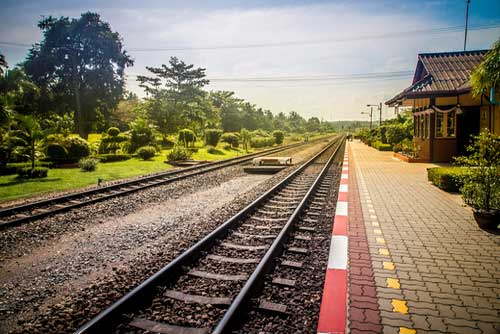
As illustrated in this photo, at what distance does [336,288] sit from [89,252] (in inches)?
155

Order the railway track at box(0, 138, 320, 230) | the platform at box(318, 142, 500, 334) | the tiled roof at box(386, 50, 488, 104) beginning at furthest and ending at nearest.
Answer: the tiled roof at box(386, 50, 488, 104) → the railway track at box(0, 138, 320, 230) → the platform at box(318, 142, 500, 334)

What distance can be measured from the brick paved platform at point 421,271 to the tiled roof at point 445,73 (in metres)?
9.96

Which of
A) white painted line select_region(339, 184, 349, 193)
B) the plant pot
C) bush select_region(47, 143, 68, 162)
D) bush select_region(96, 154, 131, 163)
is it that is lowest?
white painted line select_region(339, 184, 349, 193)

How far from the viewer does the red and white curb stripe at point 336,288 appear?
111 inches

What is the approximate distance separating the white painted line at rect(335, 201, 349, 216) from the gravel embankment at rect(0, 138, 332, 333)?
2310 mm

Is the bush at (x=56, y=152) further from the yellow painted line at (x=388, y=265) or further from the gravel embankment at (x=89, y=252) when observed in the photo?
the yellow painted line at (x=388, y=265)

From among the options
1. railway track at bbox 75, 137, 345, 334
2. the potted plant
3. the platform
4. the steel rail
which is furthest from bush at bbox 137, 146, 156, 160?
the potted plant

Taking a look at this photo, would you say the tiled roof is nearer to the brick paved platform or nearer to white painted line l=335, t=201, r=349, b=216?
the brick paved platform

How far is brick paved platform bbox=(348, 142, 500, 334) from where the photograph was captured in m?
2.89

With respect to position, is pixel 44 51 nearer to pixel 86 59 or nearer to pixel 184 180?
pixel 86 59

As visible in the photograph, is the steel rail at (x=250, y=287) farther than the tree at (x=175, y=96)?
No

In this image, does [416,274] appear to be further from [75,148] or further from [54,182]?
[75,148]

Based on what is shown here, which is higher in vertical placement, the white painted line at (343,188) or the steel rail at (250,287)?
the white painted line at (343,188)

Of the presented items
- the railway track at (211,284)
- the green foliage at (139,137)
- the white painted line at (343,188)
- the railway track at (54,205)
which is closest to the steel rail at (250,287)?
the railway track at (211,284)
